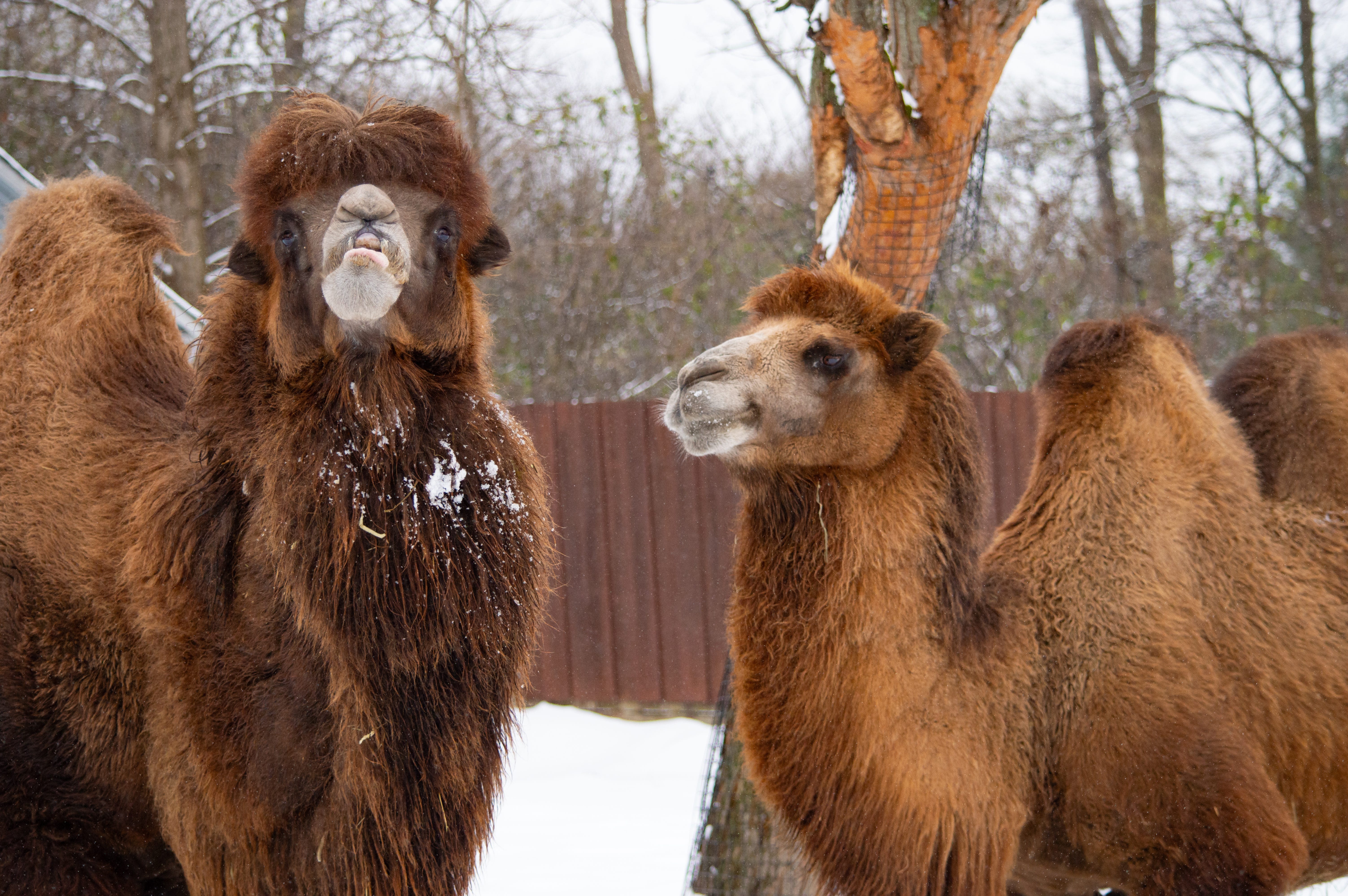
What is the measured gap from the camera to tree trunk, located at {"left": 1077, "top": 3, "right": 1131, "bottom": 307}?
14.5 meters

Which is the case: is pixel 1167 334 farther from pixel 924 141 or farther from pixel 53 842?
pixel 53 842

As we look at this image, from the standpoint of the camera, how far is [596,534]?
874 cm

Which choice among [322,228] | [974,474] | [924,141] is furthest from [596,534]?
[322,228]

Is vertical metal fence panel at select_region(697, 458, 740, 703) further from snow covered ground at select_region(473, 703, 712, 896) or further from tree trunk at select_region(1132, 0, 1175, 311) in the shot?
tree trunk at select_region(1132, 0, 1175, 311)

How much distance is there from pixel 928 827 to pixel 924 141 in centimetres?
238

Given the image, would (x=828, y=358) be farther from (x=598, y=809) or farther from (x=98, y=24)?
(x=98, y=24)

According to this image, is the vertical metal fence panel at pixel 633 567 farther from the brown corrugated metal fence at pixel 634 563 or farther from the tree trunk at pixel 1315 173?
the tree trunk at pixel 1315 173

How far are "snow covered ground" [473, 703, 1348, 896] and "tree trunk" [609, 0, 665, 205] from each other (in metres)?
7.72

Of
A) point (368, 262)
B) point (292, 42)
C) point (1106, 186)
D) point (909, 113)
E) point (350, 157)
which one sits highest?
point (292, 42)

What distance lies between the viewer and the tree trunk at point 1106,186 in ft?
47.6

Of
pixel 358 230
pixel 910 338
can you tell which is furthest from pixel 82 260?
pixel 910 338

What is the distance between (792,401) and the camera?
3.16 m

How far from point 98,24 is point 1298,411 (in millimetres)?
9507

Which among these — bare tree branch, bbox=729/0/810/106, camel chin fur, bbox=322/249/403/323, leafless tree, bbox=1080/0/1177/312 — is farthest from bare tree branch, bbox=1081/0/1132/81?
camel chin fur, bbox=322/249/403/323
